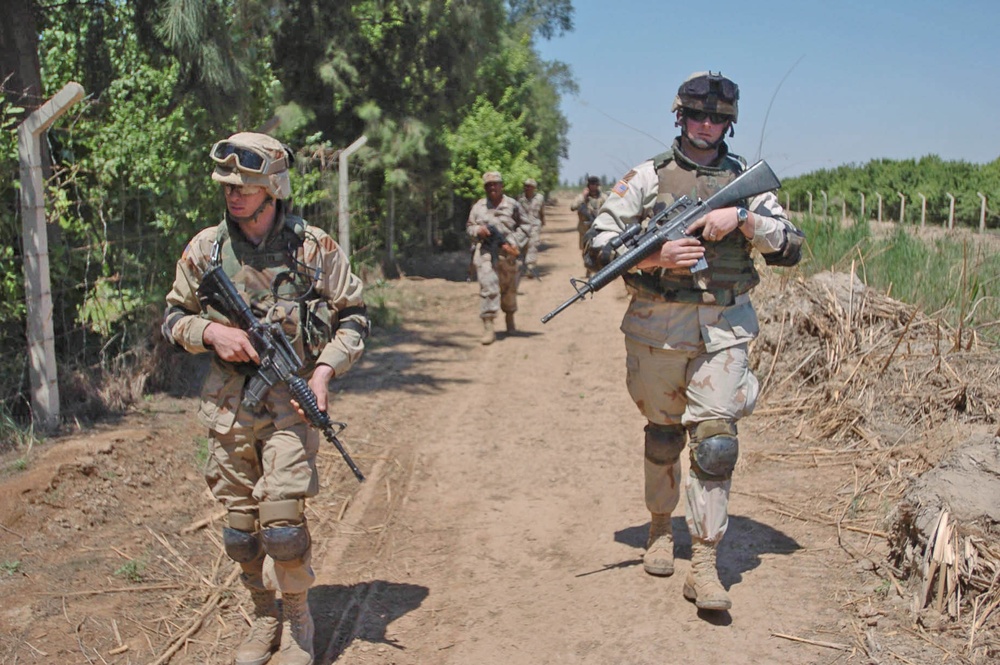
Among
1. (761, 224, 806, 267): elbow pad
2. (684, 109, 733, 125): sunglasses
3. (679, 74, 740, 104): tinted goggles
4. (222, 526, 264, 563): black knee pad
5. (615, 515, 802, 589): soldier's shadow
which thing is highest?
(679, 74, 740, 104): tinted goggles

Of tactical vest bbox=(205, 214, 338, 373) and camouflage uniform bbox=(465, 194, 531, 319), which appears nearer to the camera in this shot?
tactical vest bbox=(205, 214, 338, 373)

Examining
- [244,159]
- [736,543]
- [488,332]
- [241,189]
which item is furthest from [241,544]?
[488,332]

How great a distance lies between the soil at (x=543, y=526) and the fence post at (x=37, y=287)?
31 centimetres

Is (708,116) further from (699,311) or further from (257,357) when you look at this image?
(257,357)

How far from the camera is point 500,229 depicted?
1111 cm

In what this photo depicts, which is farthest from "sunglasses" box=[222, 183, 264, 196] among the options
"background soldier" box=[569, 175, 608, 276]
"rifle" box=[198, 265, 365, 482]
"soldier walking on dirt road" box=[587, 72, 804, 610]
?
"background soldier" box=[569, 175, 608, 276]

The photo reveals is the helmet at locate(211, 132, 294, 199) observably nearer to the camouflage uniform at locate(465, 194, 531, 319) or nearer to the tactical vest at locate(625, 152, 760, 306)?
the tactical vest at locate(625, 152, 760, 306)

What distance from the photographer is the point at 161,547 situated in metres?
4.96

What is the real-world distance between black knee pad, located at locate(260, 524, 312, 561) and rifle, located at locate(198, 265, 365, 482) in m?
0.35

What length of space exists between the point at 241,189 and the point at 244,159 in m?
0.12

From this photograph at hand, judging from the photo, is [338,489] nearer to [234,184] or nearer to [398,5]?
[234,184]

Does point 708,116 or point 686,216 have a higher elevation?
point 708,116

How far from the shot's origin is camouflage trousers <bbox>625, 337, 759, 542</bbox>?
13.8 feet

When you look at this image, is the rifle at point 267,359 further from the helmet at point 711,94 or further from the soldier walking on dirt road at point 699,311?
the helmet at point 711,94
